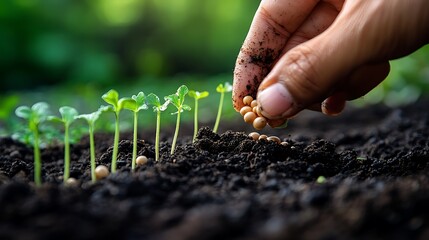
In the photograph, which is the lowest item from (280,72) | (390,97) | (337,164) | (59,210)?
(59,210)

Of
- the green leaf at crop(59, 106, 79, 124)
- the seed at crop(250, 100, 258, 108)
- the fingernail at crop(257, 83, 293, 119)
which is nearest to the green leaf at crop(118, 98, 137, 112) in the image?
the green leaf at crop(59, 106, 79, 124)

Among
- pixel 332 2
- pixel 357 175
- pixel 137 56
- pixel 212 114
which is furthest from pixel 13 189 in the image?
pixel 137 56

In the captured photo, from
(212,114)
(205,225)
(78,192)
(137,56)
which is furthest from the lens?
(137,56)

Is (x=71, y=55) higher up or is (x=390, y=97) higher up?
(x=71, y=55)

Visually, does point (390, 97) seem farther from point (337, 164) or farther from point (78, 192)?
point (78, 192)

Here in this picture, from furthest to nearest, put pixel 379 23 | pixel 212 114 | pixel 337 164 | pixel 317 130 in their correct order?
pixel 212 114 → pixel 317 130 → pixel 337 164 → pixel 379 23
